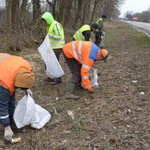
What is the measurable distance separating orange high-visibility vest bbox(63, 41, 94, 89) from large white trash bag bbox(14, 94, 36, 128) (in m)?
1.27

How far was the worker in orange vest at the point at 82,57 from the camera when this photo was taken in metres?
4.35

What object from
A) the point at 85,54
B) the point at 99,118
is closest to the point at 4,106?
the point at 99,118

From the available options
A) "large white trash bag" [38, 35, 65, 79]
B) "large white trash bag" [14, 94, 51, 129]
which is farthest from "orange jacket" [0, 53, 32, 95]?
"large white trash bag" [38, 35, 65, 79]

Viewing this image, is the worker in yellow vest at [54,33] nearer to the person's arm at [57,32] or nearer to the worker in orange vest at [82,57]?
the person's arm at [57,32]

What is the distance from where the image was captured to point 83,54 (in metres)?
4.43

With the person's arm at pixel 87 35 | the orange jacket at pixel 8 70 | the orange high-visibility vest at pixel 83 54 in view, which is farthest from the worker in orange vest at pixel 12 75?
the person's arm at pixel 87 35

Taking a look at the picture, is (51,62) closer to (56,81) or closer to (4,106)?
(56,81)

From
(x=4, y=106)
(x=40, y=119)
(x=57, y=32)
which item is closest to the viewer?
(x=4, y=106)

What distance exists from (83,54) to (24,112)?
1.51m

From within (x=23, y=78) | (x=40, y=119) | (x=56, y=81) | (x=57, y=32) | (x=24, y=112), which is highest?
(x=57, y=32)

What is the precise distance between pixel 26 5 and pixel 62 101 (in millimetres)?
6913

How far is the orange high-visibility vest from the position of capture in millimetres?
4367

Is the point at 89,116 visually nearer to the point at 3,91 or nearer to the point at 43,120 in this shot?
the point at 43,120

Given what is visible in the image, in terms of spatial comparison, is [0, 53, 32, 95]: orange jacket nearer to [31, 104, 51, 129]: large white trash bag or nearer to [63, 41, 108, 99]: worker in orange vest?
[31, 104, 51, 129]: large white trash bag
